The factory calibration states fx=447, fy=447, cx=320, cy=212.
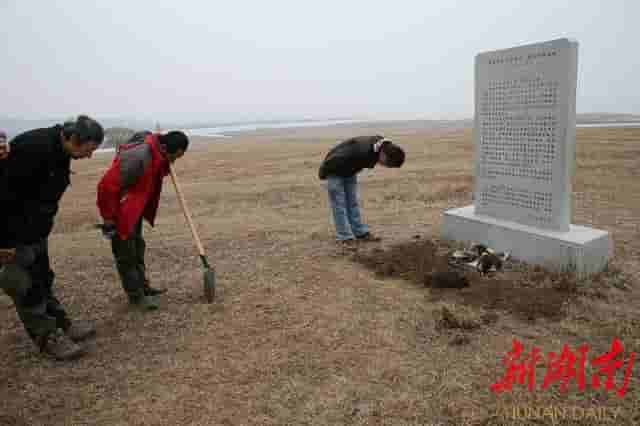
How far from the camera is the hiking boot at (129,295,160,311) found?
4.26 metres

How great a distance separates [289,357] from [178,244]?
12.1 feet

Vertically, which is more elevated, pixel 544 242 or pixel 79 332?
pixel 544 242

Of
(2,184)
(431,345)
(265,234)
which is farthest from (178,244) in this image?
(431,345)

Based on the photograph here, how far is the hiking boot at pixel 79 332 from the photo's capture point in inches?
147

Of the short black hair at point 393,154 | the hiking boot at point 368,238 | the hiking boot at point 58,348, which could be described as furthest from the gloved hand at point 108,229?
the hiking boot at point 368,238

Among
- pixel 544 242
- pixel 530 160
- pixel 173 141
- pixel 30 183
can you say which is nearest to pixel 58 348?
pixel 30 183

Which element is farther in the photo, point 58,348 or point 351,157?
point 351,157

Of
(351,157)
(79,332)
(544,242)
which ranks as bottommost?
(79,332)

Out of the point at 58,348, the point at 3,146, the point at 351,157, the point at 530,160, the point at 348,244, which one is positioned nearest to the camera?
the point at 3,146

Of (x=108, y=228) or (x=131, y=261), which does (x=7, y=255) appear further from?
(x=131, y=261)

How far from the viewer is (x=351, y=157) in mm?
5766

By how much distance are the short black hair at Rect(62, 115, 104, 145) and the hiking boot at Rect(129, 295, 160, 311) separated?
1703 millimetres

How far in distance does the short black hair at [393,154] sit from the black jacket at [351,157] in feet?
0.80

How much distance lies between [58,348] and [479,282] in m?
3.84
